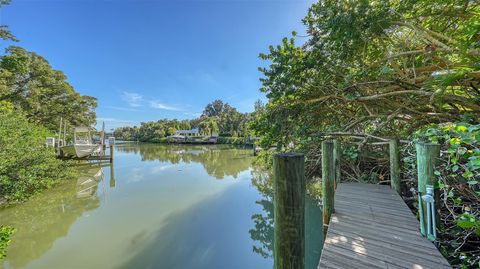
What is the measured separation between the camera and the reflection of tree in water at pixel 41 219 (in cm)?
370

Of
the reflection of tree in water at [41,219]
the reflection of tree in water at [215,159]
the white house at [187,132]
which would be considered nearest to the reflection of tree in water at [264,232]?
the reflection of tree in water at [41,219]

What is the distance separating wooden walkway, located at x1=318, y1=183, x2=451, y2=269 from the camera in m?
1.73

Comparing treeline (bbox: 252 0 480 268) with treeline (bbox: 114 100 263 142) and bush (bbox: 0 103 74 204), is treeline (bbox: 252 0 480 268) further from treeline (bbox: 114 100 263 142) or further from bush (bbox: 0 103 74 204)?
treeline (bbox: 114 100 263 142)

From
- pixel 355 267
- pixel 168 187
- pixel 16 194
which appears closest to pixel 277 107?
pixel 355 267

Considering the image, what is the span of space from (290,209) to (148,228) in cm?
445

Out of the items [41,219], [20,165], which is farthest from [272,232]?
[20,165]

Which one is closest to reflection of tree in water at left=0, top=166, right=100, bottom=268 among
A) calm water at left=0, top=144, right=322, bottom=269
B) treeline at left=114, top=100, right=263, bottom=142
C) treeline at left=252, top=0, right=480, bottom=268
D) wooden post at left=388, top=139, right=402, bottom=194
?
calm water at left=0, top=144, right=322, bottom=269

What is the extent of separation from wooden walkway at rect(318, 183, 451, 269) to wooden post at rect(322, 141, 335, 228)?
5.0 inches

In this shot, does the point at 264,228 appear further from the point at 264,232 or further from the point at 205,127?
the point at 205,127

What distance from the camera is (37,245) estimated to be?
12.9 feet

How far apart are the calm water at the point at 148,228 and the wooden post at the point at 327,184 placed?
1043 mm

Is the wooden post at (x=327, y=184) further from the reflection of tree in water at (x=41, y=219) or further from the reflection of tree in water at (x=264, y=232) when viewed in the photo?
the reflection of tree in water at (x=41, y=219)

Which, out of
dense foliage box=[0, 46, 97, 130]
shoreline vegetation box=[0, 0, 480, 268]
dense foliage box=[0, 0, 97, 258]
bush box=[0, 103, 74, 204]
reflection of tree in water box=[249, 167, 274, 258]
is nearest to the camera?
shoreline vegetation box=[0, 0, 480, 268]

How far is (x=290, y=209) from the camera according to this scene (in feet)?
3.59
